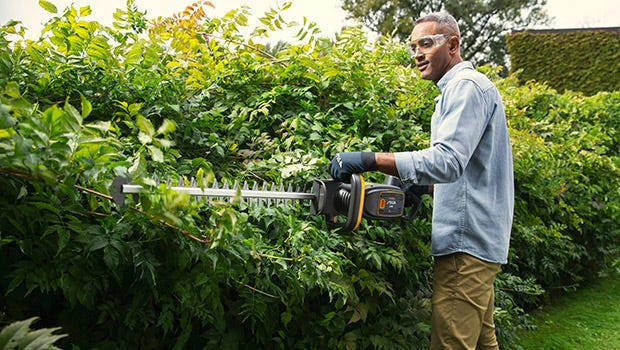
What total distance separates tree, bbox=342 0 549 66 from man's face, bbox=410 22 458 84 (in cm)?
3269

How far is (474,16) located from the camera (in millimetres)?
35250

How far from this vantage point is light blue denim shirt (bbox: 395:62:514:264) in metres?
2.34

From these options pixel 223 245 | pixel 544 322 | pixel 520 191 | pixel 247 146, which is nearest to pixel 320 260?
pixel 223 245

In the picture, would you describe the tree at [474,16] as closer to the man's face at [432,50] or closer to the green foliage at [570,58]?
the green foliage at [570,58]

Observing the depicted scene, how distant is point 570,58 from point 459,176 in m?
16.7

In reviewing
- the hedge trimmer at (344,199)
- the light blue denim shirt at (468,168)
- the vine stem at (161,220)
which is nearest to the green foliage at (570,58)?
the light blue denim shirt at (468,168)

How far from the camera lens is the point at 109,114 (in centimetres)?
282

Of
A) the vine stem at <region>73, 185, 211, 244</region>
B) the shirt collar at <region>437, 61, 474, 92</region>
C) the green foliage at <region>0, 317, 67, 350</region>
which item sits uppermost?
the shirt collar at <region>437, 61, 474, 92</region>

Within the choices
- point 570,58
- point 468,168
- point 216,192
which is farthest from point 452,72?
point 570,58

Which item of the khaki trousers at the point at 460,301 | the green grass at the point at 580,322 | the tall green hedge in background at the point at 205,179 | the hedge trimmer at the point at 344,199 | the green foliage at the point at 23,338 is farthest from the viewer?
the green grass at the point at 580,322

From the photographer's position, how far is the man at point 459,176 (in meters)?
2.34

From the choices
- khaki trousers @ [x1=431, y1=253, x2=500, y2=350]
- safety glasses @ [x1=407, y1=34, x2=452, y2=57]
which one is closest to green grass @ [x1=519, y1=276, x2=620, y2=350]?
khaki trousers @ [x1=431, y1=253, x2=500, y2=350]

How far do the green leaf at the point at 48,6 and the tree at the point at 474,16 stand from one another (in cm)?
3292

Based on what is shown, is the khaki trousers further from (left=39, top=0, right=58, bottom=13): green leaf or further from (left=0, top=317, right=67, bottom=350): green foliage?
(left=39, top=0, right=58, bottom=13): green leaf
